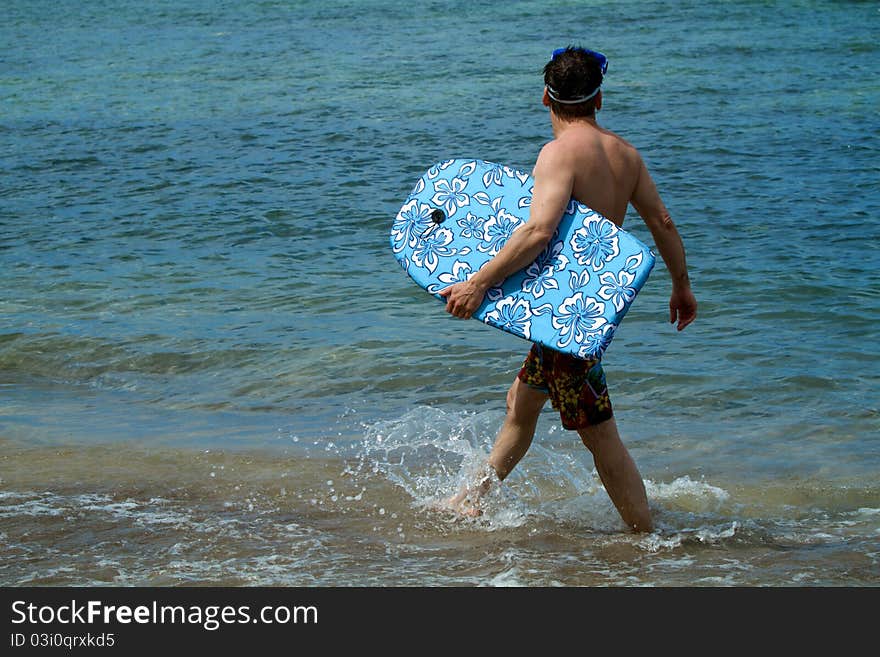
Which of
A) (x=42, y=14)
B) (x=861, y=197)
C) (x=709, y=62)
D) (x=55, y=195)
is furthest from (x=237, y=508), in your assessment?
(x=42, y=14)

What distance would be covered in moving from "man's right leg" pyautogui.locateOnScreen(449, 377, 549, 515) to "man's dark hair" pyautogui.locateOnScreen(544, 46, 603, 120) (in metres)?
1.12

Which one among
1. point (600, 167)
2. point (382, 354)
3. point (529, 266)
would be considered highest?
point (600, 167)

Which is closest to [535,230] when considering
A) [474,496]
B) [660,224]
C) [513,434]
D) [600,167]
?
[600,167]

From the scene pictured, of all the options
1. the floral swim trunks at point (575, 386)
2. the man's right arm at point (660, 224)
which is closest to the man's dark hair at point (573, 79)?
the man's right arm at point (660, 224)

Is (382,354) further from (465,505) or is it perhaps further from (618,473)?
(618,473)

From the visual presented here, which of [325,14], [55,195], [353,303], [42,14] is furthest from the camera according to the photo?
[42,14]

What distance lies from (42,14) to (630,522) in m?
30.5

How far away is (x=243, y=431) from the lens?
6641 millimetres

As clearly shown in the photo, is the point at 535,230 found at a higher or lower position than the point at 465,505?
higher

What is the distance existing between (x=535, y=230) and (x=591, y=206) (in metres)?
0.27

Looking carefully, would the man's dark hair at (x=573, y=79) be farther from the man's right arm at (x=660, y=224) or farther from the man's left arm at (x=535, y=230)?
the man's right arm at (x=660, y=224)

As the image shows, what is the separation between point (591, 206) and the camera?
14.7 feet

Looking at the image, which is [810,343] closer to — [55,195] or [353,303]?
[353,303]

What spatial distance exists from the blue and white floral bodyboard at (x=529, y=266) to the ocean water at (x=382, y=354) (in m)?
0.96
